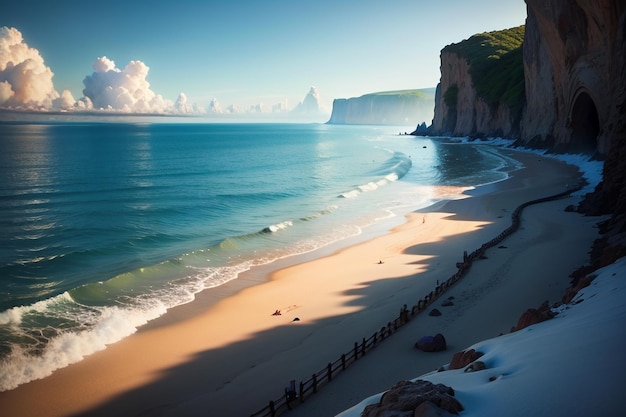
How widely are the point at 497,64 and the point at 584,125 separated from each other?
6027 centimetres

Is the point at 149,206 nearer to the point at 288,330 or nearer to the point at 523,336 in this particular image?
the point at 288,330

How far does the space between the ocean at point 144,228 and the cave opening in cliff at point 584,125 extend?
876cm

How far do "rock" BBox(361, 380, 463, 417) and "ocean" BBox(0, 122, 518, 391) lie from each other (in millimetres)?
11888

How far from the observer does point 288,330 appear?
15930 millimetres

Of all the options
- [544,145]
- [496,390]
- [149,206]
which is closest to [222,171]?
[149,206]

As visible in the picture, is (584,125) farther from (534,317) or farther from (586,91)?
(534,317)

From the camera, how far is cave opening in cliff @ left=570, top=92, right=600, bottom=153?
51.1m

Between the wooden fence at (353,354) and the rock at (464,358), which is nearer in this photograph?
the rock at (464,358)

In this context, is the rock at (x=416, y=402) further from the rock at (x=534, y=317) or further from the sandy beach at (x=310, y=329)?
the rock at (x=534, y=317)

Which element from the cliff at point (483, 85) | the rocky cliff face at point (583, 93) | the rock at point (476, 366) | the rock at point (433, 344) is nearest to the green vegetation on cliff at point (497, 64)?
the cliff at point (483, 85)

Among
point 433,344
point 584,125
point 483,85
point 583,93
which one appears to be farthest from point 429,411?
point 483,85

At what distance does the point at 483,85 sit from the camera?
344ft

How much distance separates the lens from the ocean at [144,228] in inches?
662

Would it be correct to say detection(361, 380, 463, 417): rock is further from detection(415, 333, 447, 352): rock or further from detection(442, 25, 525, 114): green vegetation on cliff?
detection(442, 25, 525, 114): green vegetation on cliff
